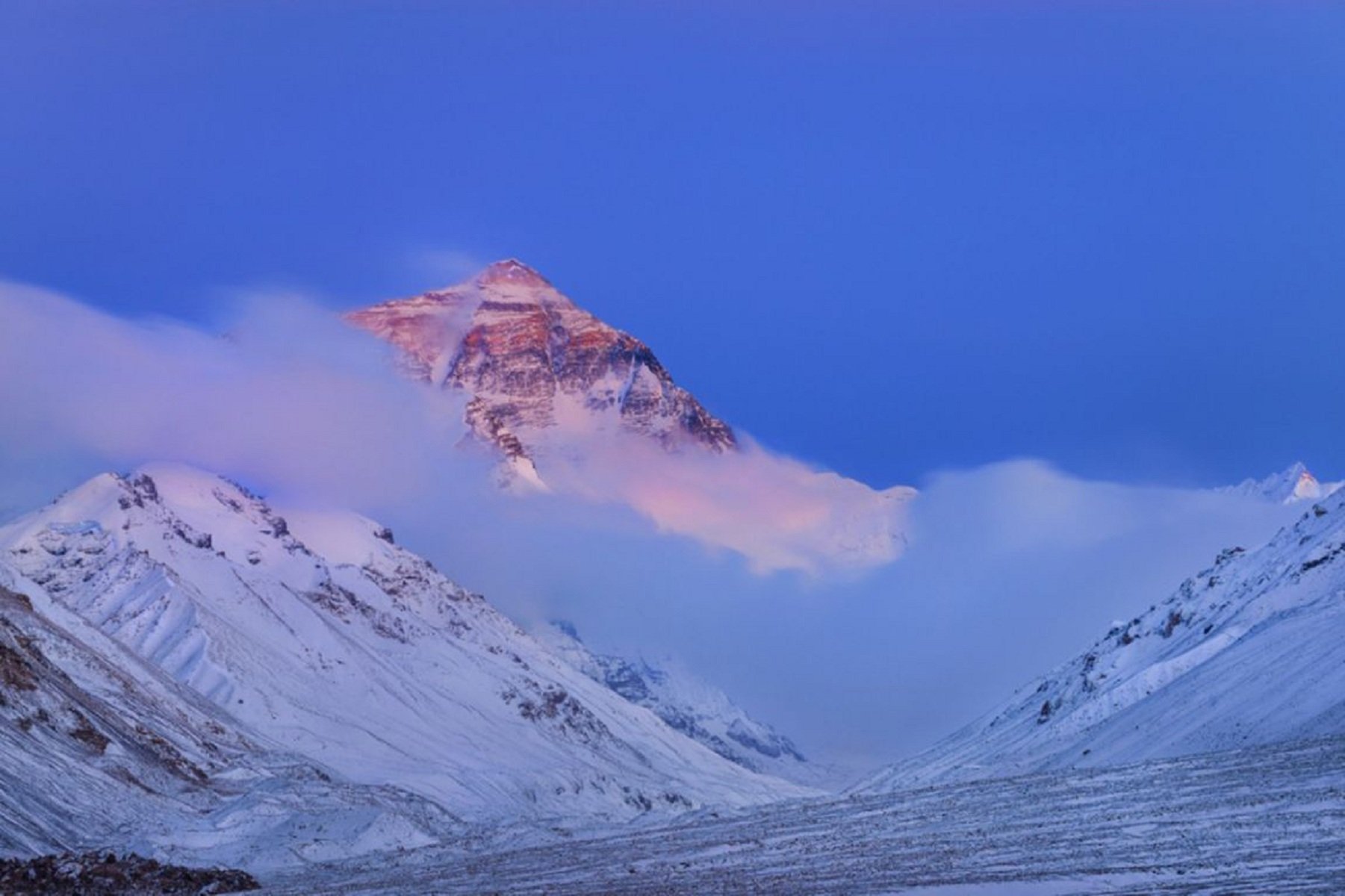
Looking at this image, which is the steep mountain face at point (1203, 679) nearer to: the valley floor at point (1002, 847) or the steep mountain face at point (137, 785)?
the valley floor at point (1002, 847)

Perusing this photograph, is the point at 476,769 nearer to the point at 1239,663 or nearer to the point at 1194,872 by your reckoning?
the point at 1239,663

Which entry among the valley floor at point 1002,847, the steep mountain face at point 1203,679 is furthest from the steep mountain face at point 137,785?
the steep mountain face at point 1203,679

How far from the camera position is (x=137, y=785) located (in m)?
89.7

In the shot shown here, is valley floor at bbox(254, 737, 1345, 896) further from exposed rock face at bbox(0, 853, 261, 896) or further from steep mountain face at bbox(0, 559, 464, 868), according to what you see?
steep mountain face at bbox(0, 559, 464, 868)

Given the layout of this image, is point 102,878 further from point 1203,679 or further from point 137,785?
point 1203,679

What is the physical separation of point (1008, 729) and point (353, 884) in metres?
91.2

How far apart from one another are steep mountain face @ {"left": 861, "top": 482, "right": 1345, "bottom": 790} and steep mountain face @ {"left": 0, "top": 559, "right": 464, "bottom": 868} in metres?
42.6

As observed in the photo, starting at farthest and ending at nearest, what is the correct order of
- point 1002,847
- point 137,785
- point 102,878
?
point 137,785 → point 102,878 → point 1002,847

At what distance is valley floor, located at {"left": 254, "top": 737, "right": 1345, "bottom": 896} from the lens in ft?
126

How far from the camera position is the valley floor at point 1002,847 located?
1510 inches

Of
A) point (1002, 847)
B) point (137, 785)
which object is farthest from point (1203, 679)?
point (137, 785)

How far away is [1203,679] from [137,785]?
64.9 m

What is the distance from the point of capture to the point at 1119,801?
5603 cm

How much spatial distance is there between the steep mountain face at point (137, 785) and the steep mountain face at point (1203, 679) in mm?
42570
